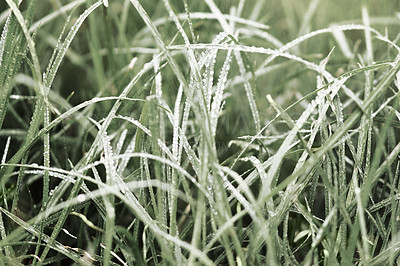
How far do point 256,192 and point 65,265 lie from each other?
0.29m

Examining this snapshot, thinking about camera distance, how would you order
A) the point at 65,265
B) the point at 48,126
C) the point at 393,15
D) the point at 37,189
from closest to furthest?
the point at 48,126 < the point at 65,265 < the point at 37,189 < the point at 393,15

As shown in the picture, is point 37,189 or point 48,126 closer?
point 48,126

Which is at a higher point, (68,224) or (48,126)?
(48,126)

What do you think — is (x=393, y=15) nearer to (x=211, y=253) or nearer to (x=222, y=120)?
(x=222, y=120)

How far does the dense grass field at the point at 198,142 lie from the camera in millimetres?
485

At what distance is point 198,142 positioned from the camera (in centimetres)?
69

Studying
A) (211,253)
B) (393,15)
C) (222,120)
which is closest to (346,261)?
(211,253)

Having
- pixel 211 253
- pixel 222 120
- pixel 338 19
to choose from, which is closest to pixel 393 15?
pixel 338 19

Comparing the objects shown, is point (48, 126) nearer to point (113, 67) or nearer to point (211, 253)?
point (211, 253)

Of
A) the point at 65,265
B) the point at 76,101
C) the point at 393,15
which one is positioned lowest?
the point at 65,265

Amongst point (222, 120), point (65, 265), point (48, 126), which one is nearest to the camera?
point (48, 126)

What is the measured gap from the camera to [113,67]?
91cm

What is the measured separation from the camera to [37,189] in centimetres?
77

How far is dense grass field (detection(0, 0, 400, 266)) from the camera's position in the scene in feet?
1.59
